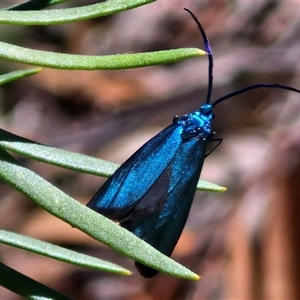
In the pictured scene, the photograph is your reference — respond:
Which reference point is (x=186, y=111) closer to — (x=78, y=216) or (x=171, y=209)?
(x=171, y=209)

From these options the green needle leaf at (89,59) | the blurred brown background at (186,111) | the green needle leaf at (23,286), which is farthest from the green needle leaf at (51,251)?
the blurred brown background at (186,111)

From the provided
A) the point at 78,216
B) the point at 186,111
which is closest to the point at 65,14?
the point at 78,216

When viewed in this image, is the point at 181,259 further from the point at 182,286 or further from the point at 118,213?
the point at 118,213

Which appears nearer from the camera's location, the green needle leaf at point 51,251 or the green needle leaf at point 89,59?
Answer: the green needle leaf at point 89,59

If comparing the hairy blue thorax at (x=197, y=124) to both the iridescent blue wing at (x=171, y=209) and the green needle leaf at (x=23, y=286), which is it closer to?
the iridescent blue wing at (x=171, y=209)

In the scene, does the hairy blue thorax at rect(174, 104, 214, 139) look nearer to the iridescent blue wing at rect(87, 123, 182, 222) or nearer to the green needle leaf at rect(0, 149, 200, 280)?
the iridescent blue wing at rect(87, 123, 182, 222)

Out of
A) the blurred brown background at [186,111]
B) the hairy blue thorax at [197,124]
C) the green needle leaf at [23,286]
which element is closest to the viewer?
the green needle leaf at [23,286]

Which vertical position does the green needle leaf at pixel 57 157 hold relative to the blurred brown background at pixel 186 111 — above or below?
below
